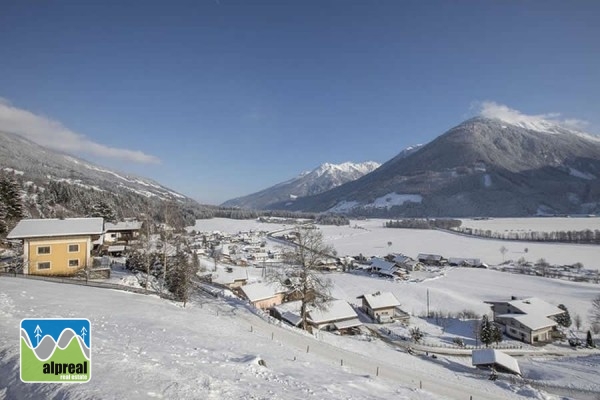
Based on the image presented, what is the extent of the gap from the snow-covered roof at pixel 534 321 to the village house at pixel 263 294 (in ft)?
109

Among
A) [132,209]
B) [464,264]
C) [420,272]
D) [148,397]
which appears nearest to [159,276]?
[148,397]

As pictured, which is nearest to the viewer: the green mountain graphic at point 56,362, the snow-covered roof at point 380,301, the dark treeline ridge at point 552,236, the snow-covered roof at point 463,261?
the green mountain graphic at point 56,362

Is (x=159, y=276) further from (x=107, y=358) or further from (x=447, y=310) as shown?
(x=447, y=310)

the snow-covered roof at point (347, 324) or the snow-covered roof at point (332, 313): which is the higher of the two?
the snow-covered roof at point (332, 313)

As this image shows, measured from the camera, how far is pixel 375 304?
5072cm

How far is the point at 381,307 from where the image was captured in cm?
5050

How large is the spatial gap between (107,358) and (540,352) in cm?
4649

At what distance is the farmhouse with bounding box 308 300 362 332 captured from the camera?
40.5 metres

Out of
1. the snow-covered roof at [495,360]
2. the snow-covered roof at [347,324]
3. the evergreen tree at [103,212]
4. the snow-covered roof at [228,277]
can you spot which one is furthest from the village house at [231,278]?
the snow-covered roof at [495,360]

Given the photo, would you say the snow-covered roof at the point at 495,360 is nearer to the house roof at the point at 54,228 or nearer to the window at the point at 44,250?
the house roof at the point at 54,228

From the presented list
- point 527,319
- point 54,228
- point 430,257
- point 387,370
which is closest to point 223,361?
point 387,370

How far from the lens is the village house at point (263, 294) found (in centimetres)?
4622

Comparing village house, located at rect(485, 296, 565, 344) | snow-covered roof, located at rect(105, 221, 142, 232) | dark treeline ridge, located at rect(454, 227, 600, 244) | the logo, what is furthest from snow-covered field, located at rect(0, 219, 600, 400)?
dark treeline ridge, located at rect(454, 227, 600, 244)

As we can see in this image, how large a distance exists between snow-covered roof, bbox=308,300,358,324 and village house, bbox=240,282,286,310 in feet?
23.9
